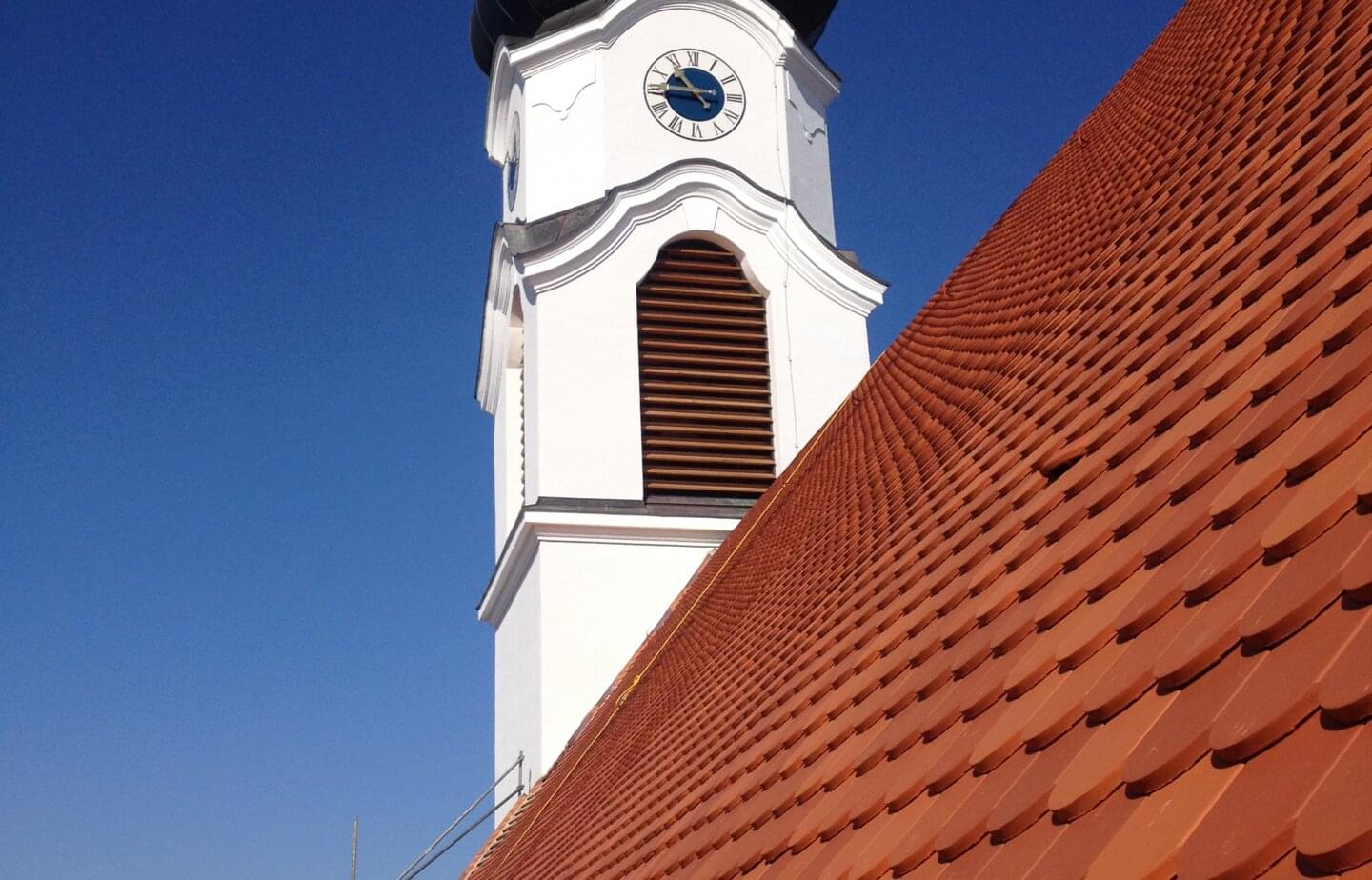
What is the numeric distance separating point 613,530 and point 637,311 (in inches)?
79.2

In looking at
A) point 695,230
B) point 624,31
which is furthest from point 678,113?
point 695,230

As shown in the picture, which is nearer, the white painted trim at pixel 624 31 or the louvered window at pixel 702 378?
the louvered window at pixel 702 378

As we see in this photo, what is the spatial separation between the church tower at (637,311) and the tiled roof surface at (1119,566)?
6.40 m

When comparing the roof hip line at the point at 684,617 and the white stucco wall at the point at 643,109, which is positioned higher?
the white stucco wall at the point at 643,109

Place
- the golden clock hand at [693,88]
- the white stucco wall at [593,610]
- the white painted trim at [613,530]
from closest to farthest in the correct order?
the white stucco wall at [593,610]
the white painted trim at [613,530]
the golden clock hand at [693,88]

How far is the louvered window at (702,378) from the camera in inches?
529

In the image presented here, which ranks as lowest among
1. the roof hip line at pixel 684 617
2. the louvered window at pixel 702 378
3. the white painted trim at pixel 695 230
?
the roof hip line at pixel 684 617

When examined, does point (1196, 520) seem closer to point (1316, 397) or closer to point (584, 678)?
point (1316, 397)

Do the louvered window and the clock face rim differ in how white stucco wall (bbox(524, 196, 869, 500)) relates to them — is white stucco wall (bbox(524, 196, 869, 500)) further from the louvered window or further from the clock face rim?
the clock face rim

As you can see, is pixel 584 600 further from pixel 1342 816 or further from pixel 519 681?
pixel 1342 816

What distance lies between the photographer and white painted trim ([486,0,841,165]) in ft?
48.7

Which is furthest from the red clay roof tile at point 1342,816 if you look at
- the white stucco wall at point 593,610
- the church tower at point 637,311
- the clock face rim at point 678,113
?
the clock face rim at point 678,113

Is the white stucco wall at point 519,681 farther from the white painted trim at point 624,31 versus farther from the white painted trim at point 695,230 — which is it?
the white painted trim at point 624,31

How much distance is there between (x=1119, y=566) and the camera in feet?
8.40
